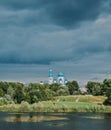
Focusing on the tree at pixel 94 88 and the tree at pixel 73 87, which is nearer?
the tree at pixel 94 88

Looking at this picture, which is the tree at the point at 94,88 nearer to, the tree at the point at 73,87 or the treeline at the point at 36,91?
the treeline at the point at 36,91

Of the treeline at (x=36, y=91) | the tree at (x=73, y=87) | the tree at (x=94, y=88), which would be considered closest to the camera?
the treeline at (x=36, y=91)

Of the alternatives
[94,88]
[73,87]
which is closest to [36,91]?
[94,88]

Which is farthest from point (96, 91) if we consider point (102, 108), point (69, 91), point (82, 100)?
point (102, 108)

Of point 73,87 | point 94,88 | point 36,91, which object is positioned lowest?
point 36,91

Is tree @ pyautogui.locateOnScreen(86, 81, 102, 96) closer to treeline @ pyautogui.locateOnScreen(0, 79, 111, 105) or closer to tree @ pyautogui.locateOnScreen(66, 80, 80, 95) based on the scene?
treeline @ pyautogui.locateOnScreen(0, 79, 111, 105)

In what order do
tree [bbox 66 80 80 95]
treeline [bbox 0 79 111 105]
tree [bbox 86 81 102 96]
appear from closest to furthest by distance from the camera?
1. treeline [bbox 0 79 111 105]
2. tree [bbox 86 81 102 96]
3. tree [bbox 66 80 80 95]

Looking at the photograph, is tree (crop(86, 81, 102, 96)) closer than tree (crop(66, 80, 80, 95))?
Yes

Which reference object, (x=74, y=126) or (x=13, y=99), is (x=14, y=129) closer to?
(x=74, y=126)

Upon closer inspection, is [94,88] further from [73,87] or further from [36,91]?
[36,91]

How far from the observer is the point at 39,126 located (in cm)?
6406

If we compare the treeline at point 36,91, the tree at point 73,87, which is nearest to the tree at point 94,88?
the treeline at point 36,91

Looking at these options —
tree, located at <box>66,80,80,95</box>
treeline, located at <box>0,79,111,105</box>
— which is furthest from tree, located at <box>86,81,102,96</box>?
tree, located at <box>66,80,80,95</box>

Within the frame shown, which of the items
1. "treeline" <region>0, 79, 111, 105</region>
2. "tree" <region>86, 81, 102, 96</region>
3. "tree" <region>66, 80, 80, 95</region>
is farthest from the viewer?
"tree" <region>66, 80, 80, 95</region>
